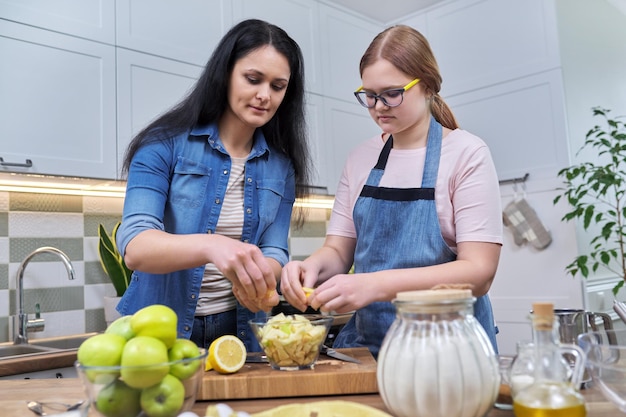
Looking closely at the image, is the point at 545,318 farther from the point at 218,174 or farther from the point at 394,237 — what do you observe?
the point at 218,174

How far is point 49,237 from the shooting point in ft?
7.85

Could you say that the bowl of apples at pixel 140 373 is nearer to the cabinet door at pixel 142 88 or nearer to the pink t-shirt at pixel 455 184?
the pink t-shirt at pixel 455 184

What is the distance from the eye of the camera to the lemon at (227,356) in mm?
973

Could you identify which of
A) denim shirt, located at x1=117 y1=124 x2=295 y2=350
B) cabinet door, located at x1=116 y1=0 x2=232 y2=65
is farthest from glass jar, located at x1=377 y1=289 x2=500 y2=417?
cabinet door, located at x1=116 y1=0 x2=232 y2=65

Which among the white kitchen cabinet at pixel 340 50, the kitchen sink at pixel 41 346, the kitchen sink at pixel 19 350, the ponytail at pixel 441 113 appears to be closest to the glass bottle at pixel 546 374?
the ponytail at pixel 441 113

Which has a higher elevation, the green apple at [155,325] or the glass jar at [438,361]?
the green apple at [155,325]

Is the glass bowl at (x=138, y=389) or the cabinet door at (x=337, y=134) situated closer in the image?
the glass bowl at (x=138, y=389)

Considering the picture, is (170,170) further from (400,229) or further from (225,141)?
(400,229)

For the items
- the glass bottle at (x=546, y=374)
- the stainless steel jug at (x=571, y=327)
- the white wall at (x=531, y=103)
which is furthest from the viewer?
the white wall at (x=531, y=103)

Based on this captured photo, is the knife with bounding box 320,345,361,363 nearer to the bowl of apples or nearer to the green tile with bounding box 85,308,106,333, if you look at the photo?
the bowl of apples

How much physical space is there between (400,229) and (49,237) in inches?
66.9

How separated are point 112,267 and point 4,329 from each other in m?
0.46

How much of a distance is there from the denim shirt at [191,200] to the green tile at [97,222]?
1.23 m

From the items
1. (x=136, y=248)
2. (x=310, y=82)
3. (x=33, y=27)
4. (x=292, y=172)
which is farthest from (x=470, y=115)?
(x=136, y=248)
